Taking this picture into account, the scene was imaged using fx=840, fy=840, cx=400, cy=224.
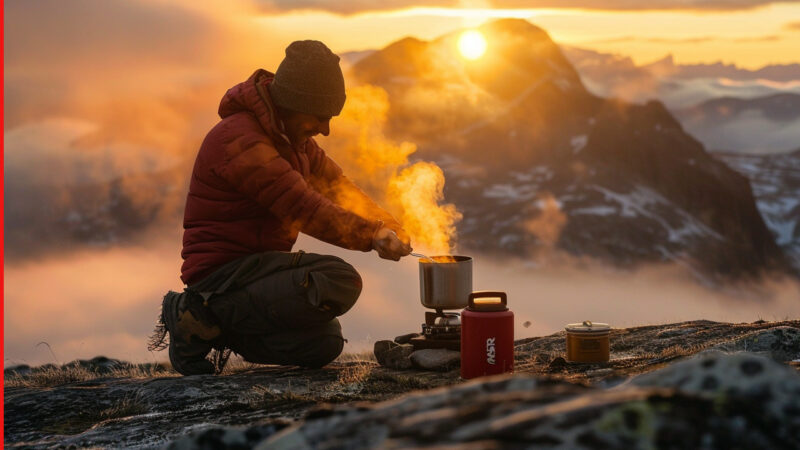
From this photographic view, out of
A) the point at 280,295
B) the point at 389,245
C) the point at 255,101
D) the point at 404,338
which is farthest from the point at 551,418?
the point at 404,338

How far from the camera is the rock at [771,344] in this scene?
629 centimetres

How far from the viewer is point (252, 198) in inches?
266

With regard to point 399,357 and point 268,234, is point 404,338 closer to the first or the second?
point 399,357

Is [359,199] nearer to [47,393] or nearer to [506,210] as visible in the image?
[47,393]

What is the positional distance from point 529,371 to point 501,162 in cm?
9106

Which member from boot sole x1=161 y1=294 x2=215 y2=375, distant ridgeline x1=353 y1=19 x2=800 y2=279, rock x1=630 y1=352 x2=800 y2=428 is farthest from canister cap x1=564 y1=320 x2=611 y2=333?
distant ridgeline x1=353 y1=19 x2=800 y2=279

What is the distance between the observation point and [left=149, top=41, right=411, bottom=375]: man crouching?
6496 mm

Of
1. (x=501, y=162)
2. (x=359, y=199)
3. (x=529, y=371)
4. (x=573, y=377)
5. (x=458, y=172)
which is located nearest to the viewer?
(x=573, y=377)

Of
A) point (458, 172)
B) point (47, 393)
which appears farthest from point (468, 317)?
point (458, 172)

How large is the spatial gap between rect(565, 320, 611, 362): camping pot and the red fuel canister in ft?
2.15

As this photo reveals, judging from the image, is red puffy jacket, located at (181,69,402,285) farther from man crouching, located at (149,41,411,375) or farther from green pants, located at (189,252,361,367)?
green pants, located at (189,252,361,367)

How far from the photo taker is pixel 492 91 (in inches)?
4210

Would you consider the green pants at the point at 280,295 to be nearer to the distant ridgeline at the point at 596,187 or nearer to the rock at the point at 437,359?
the rock at the point at 437,359

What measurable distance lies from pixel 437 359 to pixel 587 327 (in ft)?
4.12
